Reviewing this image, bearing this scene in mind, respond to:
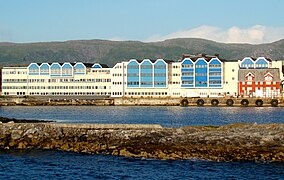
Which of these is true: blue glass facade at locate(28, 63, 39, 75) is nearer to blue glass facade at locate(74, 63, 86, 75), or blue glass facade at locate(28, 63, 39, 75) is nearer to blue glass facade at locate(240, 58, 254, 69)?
blue glass facade at locate(74, 63, 86, 75)

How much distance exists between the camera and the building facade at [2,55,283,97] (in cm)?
12575

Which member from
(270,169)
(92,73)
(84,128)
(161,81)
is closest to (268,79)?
(161,81)

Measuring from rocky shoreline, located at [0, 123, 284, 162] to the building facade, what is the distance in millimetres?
81275

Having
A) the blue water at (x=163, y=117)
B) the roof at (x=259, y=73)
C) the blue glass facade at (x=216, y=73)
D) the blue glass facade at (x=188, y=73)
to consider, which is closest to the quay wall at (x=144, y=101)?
the blue glass facade at (x=216, y=73)

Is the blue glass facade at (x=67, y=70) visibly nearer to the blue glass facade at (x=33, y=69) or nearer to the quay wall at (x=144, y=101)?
the quay wall at (x=144, y=101)

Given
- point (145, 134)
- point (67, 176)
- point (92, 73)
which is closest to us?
point (67, 176)

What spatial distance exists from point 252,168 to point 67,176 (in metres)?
11.6

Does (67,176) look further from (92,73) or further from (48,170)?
(92,73)

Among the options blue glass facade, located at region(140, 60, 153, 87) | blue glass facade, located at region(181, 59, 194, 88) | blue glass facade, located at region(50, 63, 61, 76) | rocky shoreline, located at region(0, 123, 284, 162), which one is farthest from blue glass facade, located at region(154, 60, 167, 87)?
rocky shoreline, located at region(0, 123, 284, 162)

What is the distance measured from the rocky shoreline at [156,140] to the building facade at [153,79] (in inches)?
3200

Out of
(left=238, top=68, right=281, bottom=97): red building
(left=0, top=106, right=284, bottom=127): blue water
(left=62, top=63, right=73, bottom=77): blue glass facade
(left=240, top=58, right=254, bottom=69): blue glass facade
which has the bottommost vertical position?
(left=0, top=106, right=284, bottom=127): blue water

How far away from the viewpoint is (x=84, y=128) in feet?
149

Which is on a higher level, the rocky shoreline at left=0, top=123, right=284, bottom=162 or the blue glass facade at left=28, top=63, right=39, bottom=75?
the blue glass facade at left=28, top=63, right=39, bottom=75

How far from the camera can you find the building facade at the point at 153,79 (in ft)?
413
